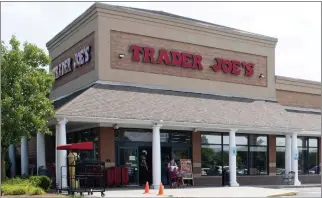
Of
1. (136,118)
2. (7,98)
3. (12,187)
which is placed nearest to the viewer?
(12,187)

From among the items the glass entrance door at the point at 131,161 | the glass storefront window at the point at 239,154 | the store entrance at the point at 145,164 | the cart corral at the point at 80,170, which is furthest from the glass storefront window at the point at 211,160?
the cart corral at the point at 80,170

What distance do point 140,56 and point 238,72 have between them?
7.43 meters

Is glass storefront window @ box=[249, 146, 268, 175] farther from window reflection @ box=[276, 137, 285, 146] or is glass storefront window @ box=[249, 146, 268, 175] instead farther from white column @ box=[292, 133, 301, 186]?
white column @ box=[292, 133, 301, 186]

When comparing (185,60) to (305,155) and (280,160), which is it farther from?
(305,155)

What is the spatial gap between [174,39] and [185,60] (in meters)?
1.41

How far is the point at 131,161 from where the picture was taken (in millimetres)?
25688

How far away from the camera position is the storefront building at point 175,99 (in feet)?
80.7

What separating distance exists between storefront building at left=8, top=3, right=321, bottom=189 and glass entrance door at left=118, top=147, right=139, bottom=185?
5cm

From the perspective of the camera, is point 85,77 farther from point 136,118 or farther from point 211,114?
point 211,114

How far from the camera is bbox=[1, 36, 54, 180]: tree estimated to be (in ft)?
64.9

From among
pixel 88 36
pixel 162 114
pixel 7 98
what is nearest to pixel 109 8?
pixel 88 36

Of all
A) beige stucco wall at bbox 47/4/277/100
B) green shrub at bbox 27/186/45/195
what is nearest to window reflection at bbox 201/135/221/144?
beige stucco wall at bbox 47/4/277/100

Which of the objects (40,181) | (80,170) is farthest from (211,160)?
(40,181)

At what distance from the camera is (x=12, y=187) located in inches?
687
